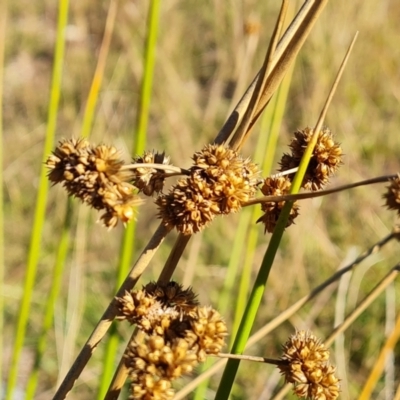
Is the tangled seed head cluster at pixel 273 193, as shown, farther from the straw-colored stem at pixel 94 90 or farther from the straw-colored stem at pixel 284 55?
the straw-colored stem at pixel 94 90

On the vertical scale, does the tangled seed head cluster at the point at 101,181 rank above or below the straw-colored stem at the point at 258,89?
below

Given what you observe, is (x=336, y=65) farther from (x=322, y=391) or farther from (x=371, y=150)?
(x=322, y=391)

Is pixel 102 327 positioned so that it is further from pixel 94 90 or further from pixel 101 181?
pixel 94 90

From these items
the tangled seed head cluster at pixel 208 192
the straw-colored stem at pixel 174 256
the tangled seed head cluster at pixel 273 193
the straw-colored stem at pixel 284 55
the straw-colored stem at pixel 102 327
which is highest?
the straw-colored stem at pixel 284 55

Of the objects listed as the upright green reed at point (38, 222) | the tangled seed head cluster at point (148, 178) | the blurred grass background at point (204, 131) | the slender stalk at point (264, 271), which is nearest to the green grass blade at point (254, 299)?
the slender stalk at point (264, 271)

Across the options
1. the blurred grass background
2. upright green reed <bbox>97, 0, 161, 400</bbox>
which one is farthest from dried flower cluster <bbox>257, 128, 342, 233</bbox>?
the blurred grass background

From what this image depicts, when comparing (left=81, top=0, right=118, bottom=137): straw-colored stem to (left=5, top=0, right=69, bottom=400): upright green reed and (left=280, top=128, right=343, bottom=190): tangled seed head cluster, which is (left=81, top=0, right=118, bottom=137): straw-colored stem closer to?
(left=5, top=0, right=69, bottom=400): upright green reed

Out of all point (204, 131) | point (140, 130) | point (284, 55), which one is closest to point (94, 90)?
point (140, 130)
